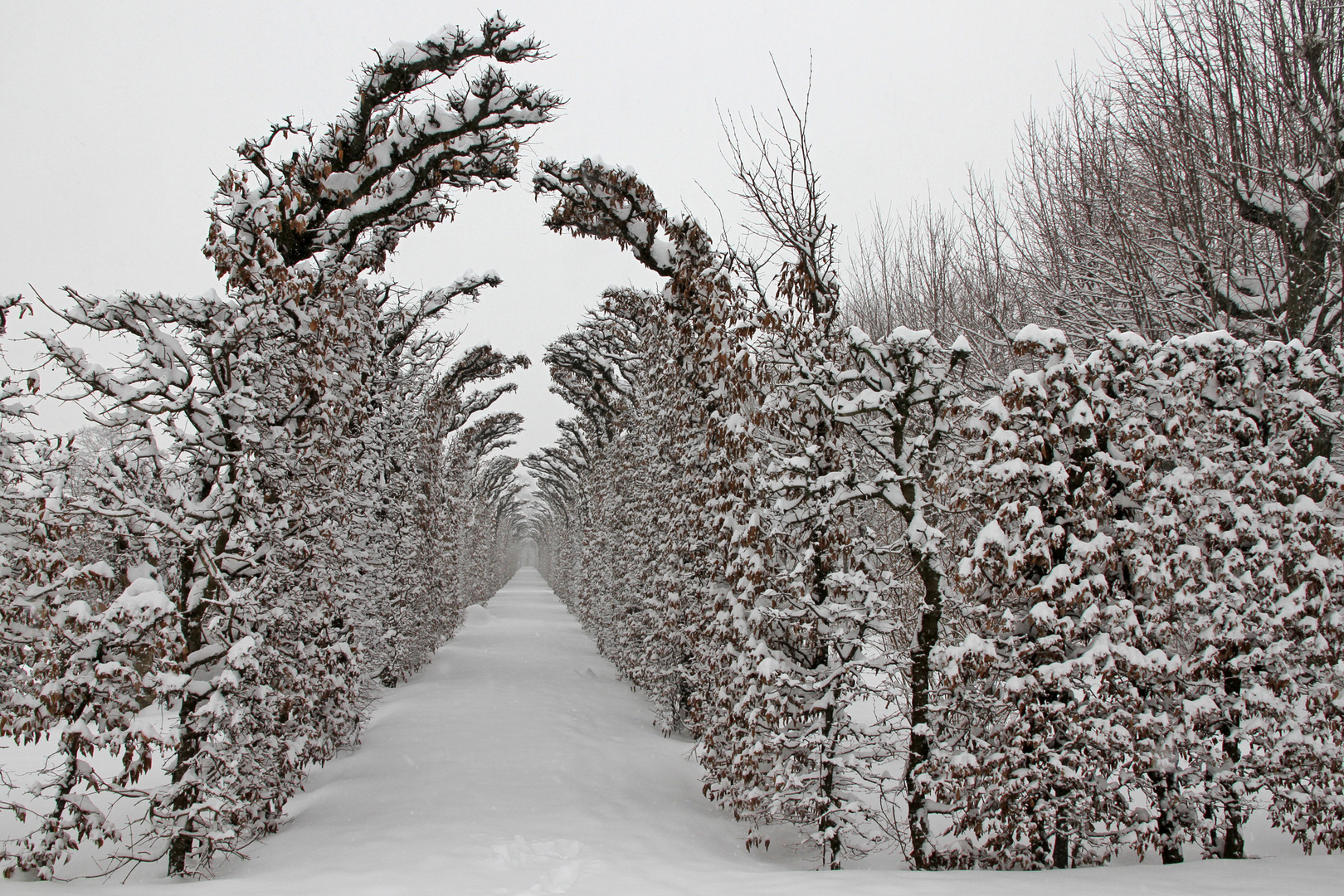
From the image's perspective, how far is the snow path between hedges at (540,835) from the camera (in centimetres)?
411

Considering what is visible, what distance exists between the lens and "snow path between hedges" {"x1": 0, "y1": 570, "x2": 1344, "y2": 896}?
411 cm

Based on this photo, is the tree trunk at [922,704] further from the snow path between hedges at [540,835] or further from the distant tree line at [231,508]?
the distant tree line at [231,508]

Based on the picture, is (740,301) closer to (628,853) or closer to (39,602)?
(628,853)

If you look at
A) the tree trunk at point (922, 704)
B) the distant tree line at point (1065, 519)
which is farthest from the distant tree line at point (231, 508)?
the tree trunk at point (922, 704)

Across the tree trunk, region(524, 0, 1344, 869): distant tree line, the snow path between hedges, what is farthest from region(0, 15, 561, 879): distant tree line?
the tree trunk

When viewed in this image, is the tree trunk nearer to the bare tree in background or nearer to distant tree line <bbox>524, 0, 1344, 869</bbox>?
distant tree line <bbox>524, 0, 1344, 869</bbox>

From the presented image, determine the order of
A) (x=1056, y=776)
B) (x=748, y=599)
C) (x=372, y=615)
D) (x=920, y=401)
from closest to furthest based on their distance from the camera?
(x=1056, y=776) < (x=920, y=401) < (x=748, y=599) < (x=372, y=615)

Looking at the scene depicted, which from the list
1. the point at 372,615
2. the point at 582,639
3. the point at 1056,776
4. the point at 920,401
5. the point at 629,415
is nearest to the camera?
the point at 1056,776

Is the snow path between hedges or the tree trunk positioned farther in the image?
the tree trunk

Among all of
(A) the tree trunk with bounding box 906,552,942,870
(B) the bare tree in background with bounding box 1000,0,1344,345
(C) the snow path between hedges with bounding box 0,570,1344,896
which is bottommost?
(C) the snow path between hedges with bounding box 0,570,1344,896

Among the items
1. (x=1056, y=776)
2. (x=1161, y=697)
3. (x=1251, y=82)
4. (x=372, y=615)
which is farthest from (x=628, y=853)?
(x=1251, y=82)

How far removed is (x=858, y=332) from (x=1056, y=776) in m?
3.03

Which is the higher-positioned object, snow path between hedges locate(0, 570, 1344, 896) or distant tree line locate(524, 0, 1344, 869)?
distant tree line locate(524, 0, 1344, 869)

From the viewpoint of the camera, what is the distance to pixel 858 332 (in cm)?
520
